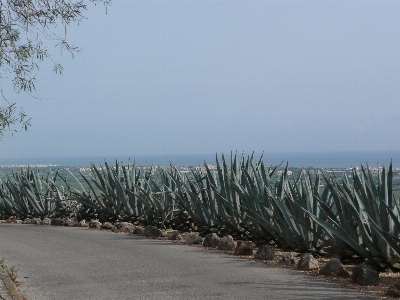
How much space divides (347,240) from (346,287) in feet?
4.41

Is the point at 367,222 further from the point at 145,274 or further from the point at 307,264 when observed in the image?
the point at 145,274

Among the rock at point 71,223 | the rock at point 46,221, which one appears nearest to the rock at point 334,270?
the rock at point 71,223

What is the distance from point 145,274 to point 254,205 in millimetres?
3070

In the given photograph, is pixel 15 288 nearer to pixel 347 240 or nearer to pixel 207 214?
pixel 347 240

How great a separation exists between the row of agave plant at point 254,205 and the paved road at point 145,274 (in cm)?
101

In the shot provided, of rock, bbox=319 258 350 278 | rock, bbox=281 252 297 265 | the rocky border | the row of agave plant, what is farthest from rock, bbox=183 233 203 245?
rock, bbox=319 258 350 278

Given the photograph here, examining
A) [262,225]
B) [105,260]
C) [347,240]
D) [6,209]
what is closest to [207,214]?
[262,225]

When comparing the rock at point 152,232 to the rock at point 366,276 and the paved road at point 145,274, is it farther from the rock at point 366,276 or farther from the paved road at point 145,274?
the rock at point 366,276

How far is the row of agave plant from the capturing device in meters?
8.72

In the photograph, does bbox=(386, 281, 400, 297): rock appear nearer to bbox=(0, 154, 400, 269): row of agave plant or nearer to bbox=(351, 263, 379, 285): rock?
bbox=(351, 263, 379, 285): rock

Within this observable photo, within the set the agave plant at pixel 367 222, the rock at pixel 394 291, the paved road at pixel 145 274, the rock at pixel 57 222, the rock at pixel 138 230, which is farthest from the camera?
the rock at pixel 57 222

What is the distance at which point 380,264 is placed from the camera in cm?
855

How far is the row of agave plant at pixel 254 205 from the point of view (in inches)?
343

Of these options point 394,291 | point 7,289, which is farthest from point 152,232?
point 394,291
